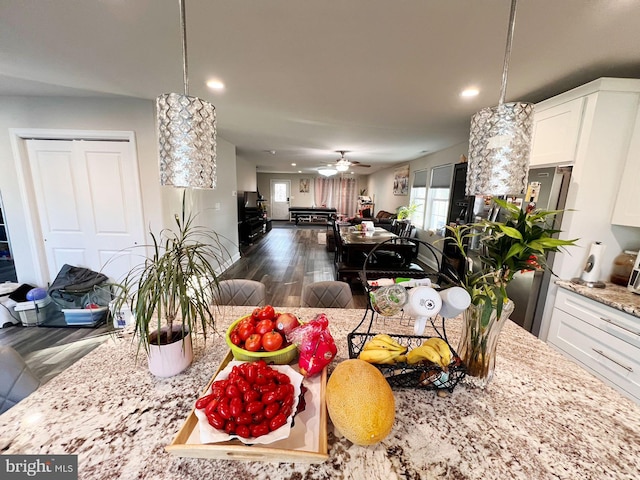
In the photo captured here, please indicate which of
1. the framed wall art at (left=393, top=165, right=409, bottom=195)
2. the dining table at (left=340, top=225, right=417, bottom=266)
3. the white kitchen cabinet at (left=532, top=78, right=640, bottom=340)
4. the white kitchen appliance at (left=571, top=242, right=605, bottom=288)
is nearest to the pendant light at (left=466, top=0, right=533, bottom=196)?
the white kitchen cabinet at (left=532, top=78, right=640, bottom=340)

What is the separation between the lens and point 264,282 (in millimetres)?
4074

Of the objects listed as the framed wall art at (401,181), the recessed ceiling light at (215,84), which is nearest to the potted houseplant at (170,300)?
the recessed ceiling light at (215,84)

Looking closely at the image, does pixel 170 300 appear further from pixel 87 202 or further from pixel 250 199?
pixel 250 199

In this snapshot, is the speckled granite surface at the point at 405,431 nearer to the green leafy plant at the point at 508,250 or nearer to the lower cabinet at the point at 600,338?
the green leafy plant at the point at 508,250

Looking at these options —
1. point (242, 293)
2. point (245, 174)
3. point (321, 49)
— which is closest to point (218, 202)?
point (245, 174)

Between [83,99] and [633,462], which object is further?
[83,99]

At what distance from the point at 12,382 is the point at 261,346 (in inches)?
38.0

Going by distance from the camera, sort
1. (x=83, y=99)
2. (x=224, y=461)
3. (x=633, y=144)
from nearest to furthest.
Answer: (x=224, y=461) < (x=633, y=144) < (x=83, y=99)

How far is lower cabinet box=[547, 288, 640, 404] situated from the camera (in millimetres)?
1460

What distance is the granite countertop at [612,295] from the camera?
1464mm

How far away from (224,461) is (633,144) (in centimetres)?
292

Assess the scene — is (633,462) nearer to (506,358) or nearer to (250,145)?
(506,358)

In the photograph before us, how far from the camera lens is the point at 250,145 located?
4.85m

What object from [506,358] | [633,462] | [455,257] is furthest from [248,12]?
[455,257]
